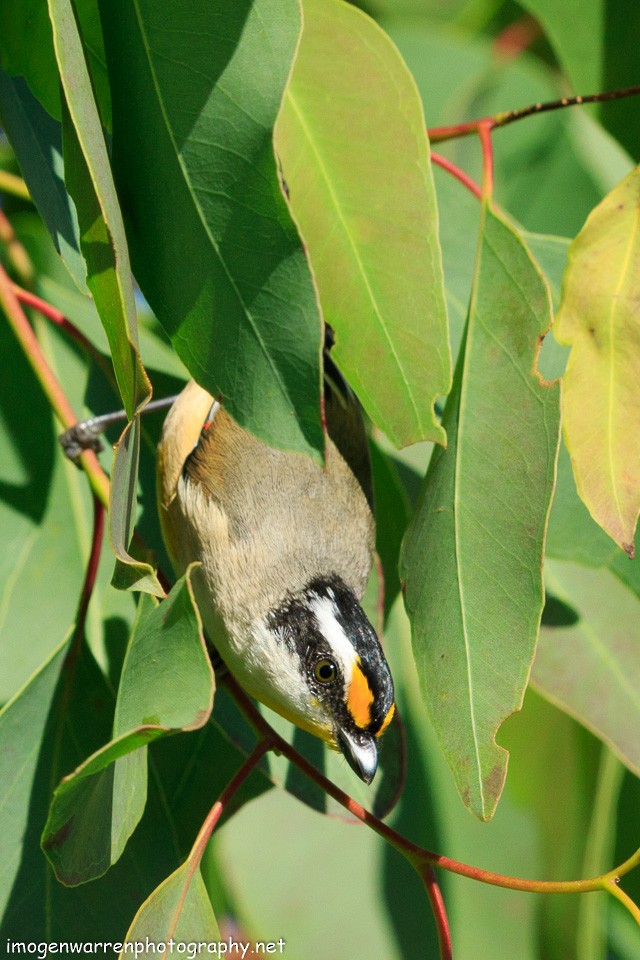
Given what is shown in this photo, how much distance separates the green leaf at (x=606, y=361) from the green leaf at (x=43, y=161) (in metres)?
0.83

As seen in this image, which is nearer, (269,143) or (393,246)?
(269,143)

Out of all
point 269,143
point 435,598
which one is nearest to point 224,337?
point 269,143

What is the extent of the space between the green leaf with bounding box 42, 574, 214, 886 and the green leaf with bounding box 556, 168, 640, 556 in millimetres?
678

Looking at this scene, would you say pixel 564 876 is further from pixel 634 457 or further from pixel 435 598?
pixel 634 457

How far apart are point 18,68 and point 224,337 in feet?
2.27

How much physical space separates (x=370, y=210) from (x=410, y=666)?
4.46ft

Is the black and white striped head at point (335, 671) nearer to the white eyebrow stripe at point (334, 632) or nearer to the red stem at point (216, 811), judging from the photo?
the white eyebrow stripe at point (334, 632)

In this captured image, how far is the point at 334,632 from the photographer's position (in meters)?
2.18

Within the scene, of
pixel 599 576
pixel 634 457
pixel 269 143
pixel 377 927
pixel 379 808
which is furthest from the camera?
pixel 377 927

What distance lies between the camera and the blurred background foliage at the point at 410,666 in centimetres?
214

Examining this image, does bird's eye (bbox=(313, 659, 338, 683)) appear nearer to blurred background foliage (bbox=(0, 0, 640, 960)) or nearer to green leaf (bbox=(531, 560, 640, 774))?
blurred background foliage (bbox=(0, 0, 640, 960))

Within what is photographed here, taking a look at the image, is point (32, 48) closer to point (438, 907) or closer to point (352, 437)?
point (352, 437)

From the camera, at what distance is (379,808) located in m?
2.09

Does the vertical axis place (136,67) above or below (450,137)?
above
